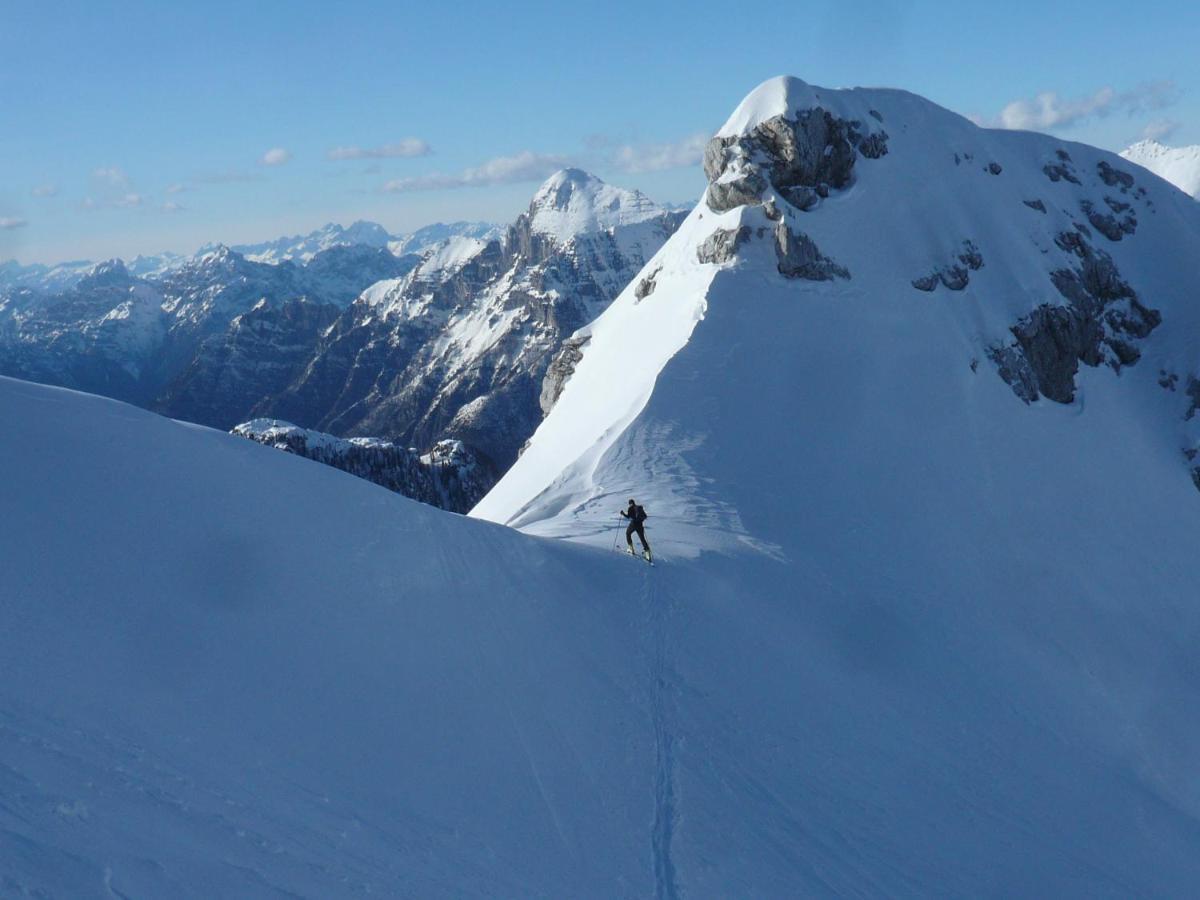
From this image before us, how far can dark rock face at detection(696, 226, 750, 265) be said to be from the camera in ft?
165

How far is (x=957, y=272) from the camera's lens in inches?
2063

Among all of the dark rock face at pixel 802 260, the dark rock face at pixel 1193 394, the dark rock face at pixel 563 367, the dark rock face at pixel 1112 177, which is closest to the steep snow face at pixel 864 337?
the dark rock face at pixel 802 260

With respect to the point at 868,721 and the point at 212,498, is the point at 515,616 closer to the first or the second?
the point at 212,498

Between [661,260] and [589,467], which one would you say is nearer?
[589,467]

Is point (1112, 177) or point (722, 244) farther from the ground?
point (1112, 177)

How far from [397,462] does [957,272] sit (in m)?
78.2

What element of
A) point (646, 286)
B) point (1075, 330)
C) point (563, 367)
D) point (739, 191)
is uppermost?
point (739, 191)

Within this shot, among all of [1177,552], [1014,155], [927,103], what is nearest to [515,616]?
[1177,552]

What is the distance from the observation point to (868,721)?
18.9m

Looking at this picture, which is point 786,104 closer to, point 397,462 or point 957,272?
point 957,272

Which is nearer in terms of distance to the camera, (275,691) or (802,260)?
(275,691)

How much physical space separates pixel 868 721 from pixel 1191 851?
7826 millimetres

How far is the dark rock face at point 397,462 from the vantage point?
10162cm

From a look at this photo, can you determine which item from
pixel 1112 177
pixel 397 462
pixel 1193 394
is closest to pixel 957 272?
pixel 1193 394
